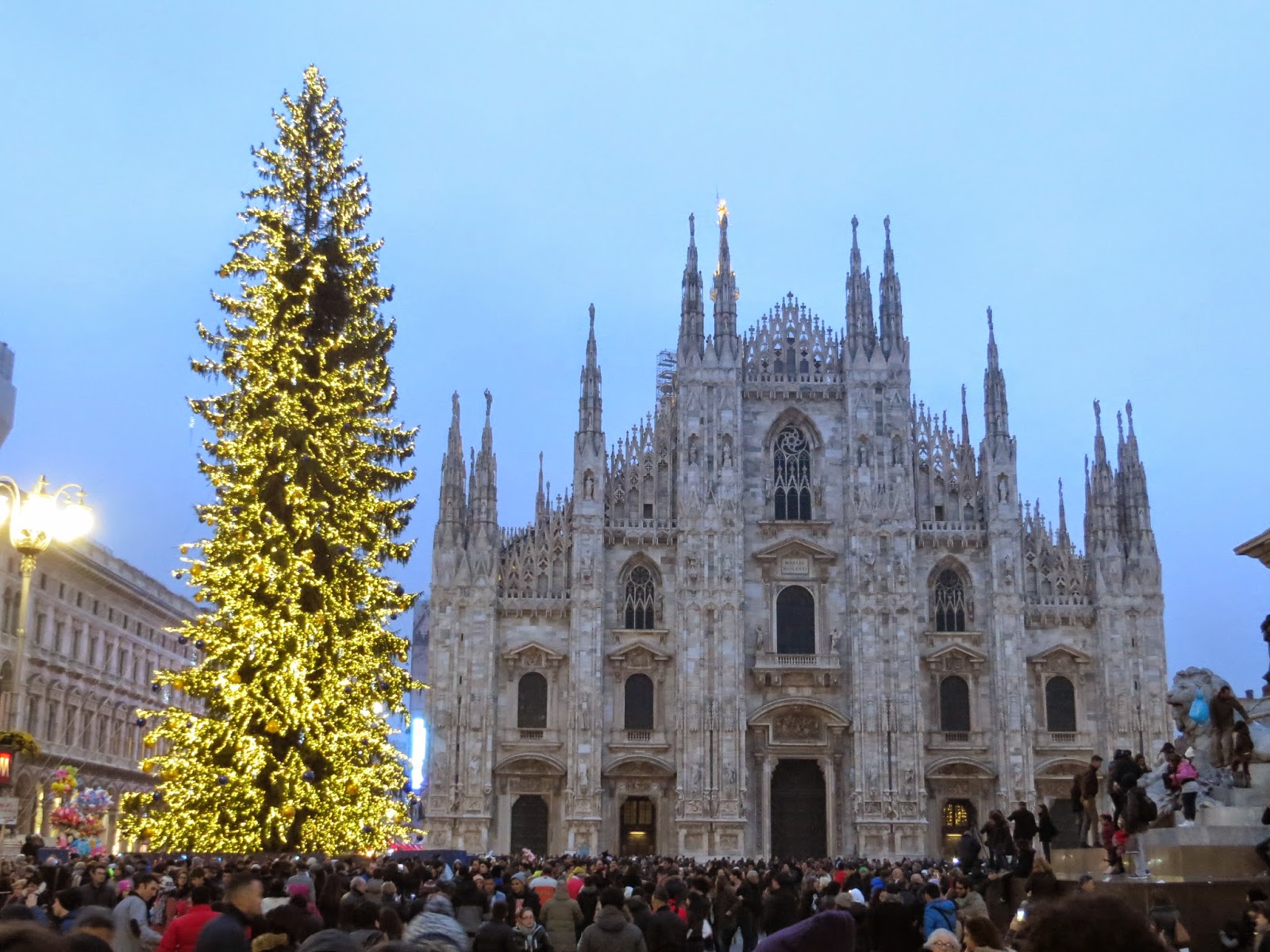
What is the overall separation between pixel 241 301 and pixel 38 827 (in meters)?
28.0

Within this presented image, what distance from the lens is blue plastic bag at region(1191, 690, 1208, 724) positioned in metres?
16.5

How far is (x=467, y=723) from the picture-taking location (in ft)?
156

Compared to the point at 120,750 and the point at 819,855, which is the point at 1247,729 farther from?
the point at 120,750

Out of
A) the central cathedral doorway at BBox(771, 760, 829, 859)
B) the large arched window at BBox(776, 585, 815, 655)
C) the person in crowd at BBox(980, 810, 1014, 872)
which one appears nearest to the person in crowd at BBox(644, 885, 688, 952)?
the person in crowd at BBox(980, 810, 1014, 872)

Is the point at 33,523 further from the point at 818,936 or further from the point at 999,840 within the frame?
the point at 999,840

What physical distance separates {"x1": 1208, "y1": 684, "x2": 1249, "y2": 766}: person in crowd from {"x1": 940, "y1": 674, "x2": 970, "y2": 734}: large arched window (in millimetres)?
33227

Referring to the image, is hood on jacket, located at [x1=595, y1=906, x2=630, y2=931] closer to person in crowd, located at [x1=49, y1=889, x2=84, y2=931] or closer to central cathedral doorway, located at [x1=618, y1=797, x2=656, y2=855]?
person in crowd, located at [x1=49, y1=889, x2=84, y2=931]

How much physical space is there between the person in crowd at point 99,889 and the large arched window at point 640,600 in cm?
3559

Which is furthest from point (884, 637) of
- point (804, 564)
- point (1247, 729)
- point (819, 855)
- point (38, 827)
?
point (1247, 729)

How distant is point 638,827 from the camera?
158 ft

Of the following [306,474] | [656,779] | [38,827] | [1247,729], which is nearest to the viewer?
[1247,729]

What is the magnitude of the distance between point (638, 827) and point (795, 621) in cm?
877

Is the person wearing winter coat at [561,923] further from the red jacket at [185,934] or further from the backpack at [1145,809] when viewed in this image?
the backpack at [1145,809]

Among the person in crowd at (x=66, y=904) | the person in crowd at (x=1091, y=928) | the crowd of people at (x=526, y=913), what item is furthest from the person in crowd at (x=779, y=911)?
the person in crowd at (x=1091, y=928)
